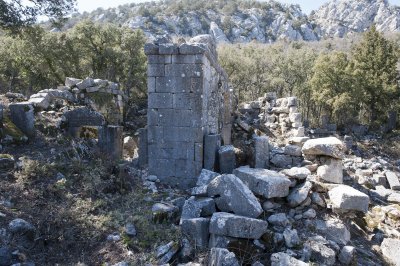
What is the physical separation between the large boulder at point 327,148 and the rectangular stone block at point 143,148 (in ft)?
11.8

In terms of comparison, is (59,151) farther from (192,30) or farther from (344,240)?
(192,30)

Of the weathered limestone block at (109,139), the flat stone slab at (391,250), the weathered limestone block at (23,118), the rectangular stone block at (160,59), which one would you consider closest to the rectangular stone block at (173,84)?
the rectangular stone block at (160,59)

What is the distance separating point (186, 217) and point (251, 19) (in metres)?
97.0

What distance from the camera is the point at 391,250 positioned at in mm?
5328

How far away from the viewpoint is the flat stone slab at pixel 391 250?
5.20 m

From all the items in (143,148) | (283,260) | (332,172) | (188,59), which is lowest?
(283,260)

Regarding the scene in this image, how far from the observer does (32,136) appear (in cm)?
853

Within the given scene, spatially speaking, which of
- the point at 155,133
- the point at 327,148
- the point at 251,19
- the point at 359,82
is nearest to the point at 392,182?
the point at 327,148

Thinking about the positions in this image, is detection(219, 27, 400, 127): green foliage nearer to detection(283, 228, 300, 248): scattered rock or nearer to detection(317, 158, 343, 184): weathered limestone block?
detection(317, 158, 343, 184): weathered limestone block

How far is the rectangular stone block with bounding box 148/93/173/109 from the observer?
7.36 metres

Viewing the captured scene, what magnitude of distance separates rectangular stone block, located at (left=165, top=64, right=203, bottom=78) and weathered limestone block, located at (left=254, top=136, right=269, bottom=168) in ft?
6.95

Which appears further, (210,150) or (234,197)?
(210,150)

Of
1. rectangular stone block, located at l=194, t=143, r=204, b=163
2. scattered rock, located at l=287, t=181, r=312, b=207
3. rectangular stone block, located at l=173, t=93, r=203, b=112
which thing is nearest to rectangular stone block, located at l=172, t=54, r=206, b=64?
rectangular stone block, located at l=173, t=93, r=203, b=112

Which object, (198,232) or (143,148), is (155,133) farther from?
(198,232)
